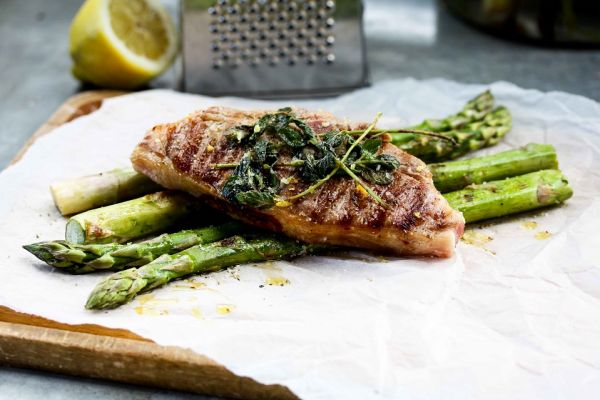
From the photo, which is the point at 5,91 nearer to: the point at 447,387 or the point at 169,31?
the point at 169,31

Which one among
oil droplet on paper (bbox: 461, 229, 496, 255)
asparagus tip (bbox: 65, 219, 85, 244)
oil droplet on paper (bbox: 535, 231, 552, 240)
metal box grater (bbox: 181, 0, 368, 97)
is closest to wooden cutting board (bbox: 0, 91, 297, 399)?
asparagus tip (bbox: 65, 219, 85, 244)

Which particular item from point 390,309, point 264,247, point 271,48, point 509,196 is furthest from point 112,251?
point 271,48

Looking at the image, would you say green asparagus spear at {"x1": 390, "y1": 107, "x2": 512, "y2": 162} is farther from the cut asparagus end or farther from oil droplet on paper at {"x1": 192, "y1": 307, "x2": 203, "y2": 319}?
the cut asparagus end

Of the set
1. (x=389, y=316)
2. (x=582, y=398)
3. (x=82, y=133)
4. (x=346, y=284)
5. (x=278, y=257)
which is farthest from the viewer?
(x=82, y=133)

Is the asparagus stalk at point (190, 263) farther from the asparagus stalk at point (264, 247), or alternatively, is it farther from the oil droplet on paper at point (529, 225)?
the oil droplet on paper at point (529, 225)

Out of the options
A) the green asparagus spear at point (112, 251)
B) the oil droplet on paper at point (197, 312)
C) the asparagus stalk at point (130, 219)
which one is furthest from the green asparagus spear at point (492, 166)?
the oil droplet on paper at point (197, 312)

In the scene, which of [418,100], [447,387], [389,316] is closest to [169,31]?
[418,100]

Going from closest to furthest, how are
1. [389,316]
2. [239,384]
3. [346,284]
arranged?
[239,384] < [389,316] < [346,284]
